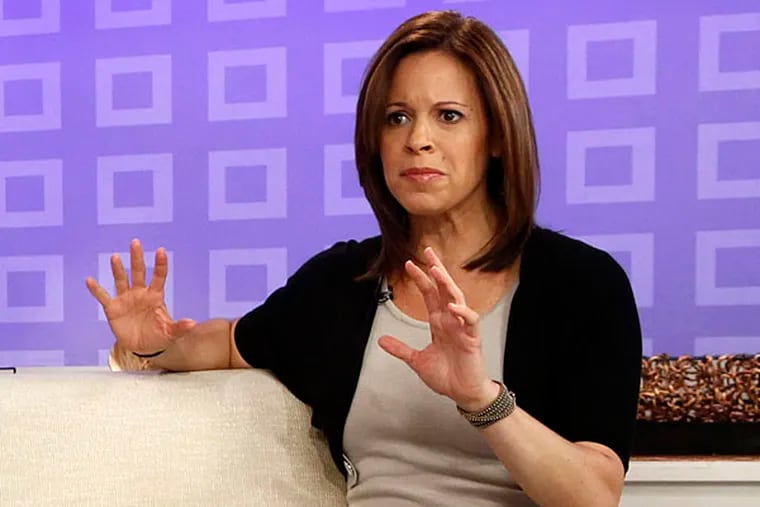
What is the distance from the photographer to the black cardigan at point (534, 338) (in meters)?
0.93

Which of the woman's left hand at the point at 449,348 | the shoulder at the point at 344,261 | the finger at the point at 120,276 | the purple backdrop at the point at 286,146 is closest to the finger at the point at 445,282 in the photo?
the woman's left hand at the point at 449,348

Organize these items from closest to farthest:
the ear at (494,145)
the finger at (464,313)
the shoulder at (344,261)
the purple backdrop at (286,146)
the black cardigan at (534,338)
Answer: the finger at (464,313), the black cardigan at (534,338), the ear at (494,145), the shoulder at (344,261), the purple backdrop at (286,146)

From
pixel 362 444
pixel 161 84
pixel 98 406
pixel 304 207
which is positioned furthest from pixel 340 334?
pixel 161 84

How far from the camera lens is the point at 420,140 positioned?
1.00 m

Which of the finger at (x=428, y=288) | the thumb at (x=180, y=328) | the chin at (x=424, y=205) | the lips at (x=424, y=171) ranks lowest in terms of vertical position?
the thumb at (x=180, y=328)

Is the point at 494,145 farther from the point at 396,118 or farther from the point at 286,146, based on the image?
the point at 286,146

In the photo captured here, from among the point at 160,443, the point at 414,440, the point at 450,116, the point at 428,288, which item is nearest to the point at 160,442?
the point at 160,443

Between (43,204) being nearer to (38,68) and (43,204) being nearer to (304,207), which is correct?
(38,68)

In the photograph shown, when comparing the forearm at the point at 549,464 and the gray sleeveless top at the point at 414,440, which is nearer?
the forearm at the point at 549,464

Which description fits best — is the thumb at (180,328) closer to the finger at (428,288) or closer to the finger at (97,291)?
the finger at (97,291)

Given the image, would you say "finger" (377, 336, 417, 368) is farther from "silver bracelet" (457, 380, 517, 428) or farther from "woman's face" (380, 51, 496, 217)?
"woman's face" (380, 51, 496, 217)

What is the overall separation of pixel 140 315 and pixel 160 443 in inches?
7.2

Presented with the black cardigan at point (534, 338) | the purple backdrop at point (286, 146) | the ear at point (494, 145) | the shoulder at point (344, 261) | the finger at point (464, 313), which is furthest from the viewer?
the purple backdrop at point (286, 146)

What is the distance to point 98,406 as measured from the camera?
1.00m
